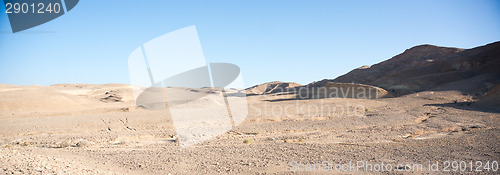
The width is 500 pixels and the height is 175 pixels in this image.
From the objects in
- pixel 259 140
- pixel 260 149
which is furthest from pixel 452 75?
pixel 260 149

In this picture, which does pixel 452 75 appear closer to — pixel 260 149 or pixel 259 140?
pixel 259 140

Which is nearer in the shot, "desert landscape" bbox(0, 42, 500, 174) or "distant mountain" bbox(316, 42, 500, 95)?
"desert landscape" bbox(0, 42, 500, 174)

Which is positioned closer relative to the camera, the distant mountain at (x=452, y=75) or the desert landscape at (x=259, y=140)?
the desert landscape at (x=259, y=140)

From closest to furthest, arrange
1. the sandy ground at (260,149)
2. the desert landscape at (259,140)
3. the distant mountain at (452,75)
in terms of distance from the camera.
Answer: the sandy ground at (260,149) → the desert landscape at (259,140) → the distant mountain at (452,75)

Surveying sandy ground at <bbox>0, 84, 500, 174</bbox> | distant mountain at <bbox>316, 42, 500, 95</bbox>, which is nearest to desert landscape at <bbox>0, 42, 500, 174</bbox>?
sandy ground at <bbox>0, 84, 500, 174</bbox>

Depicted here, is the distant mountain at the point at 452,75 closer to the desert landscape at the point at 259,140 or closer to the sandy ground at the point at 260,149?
the desert landscape at the point at 259,140

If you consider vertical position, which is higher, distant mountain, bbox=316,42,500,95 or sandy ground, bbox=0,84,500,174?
distant mountain, bbox=316,42,500,95

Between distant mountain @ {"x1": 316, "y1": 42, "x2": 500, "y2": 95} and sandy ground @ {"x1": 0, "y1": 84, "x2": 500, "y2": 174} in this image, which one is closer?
sandy ground @ {"x1": 0, "y1": 84, "x2": 500, "y2": 174}

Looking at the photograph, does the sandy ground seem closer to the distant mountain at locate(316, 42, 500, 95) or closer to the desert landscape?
the desert landscape

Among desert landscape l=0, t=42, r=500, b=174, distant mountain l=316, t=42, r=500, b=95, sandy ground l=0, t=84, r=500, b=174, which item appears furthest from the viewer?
distant mountain l=316, t=42, r=500, b=95

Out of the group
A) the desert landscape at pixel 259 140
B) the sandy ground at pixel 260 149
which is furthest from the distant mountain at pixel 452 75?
the sandy ground at pixel 260 149

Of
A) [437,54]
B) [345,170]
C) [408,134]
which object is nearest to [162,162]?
[345,170]

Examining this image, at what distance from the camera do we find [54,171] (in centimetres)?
612

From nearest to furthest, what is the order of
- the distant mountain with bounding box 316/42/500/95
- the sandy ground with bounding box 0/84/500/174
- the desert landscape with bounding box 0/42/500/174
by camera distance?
the sandy ground with bounding box 0/84/500/174 < the desert landscape with bounding box 0/42/500/174 < the distant mountain with bounding box 316/42/500/95
